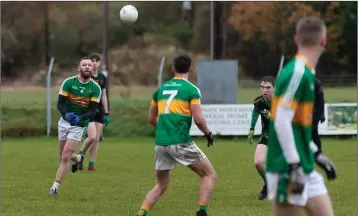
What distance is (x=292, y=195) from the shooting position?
5.53m

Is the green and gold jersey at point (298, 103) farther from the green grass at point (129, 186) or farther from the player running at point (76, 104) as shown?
the player running at point (76, 104)

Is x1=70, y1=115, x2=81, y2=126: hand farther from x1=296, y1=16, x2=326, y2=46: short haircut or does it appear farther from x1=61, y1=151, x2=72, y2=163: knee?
x1=296, y1=16, x2=326, y2=46: short haircut

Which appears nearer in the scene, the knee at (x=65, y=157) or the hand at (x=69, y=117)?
the knee at (x=65, y=157)

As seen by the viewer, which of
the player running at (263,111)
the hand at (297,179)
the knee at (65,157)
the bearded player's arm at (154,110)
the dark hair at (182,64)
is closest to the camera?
the hand at (297,179)

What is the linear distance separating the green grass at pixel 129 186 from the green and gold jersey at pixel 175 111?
1.46 meters

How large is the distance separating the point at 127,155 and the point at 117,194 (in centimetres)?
720

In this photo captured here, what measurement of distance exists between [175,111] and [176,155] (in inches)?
19.0

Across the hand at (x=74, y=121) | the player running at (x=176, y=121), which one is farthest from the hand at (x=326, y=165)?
the hand at (x=74, y=121)

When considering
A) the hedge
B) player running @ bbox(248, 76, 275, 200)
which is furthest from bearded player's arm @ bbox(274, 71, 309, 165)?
the hedge

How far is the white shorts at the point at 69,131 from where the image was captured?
11688mm

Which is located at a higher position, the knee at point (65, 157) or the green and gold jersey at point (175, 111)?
the green and gold jersey at point (175, 111)

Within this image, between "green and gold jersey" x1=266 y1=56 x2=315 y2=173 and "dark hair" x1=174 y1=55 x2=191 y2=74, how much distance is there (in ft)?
10.4

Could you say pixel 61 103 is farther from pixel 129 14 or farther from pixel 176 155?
pixel 129 14

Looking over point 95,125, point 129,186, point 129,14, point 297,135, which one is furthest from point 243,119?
point 297,135
